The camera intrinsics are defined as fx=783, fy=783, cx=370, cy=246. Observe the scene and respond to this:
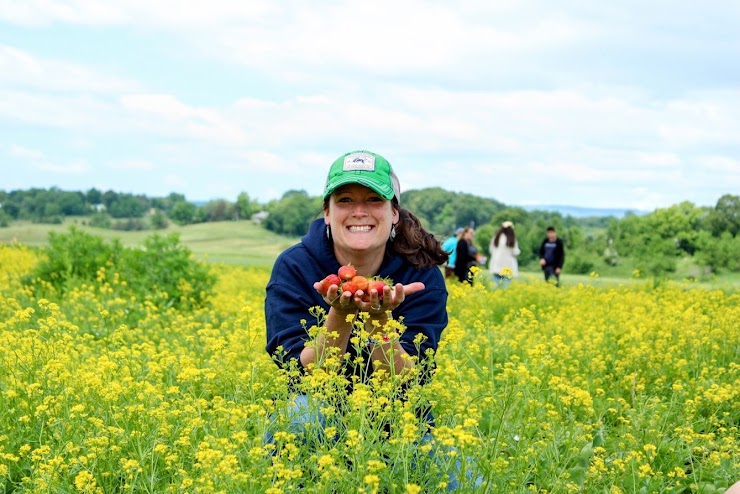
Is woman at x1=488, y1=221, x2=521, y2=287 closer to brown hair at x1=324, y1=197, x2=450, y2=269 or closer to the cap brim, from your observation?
brown hair at x1=324, y1=197, x2=450, y2=269

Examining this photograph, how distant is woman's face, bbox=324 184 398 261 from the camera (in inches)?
147

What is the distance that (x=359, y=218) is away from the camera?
12.3ft

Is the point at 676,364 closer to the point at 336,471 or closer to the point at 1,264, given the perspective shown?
the point at 336,471

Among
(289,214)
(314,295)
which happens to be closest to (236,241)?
(289,214)

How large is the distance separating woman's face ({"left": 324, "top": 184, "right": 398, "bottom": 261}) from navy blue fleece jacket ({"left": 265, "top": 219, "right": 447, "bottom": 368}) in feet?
0.81

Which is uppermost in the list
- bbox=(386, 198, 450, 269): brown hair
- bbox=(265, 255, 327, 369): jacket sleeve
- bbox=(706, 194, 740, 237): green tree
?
bbox=(706, 194, 740, 237): green tree

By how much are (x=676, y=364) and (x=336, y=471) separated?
4183 mm

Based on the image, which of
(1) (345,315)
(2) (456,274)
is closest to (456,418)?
(1) (345,315)

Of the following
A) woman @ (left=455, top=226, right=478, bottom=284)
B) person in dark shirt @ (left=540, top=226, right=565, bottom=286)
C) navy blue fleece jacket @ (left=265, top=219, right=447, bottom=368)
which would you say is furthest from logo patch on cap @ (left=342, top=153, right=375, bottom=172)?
person in dark shirt @ (left=540, top=226, right=565, bottom=286)

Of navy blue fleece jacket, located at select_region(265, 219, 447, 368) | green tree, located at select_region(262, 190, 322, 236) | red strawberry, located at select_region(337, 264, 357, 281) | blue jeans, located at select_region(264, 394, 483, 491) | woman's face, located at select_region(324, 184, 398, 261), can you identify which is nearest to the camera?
blue jeans, located at select_region(264, 394, 483, 491)

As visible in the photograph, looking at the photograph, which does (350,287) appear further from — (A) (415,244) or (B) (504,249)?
(B) (504,249)

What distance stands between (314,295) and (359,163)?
74 cm

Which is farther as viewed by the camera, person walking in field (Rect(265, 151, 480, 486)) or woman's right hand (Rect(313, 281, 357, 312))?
person walking in field (Rect(265, 151, 480, 486))

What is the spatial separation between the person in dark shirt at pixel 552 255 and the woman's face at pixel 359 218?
1268 centimetres
